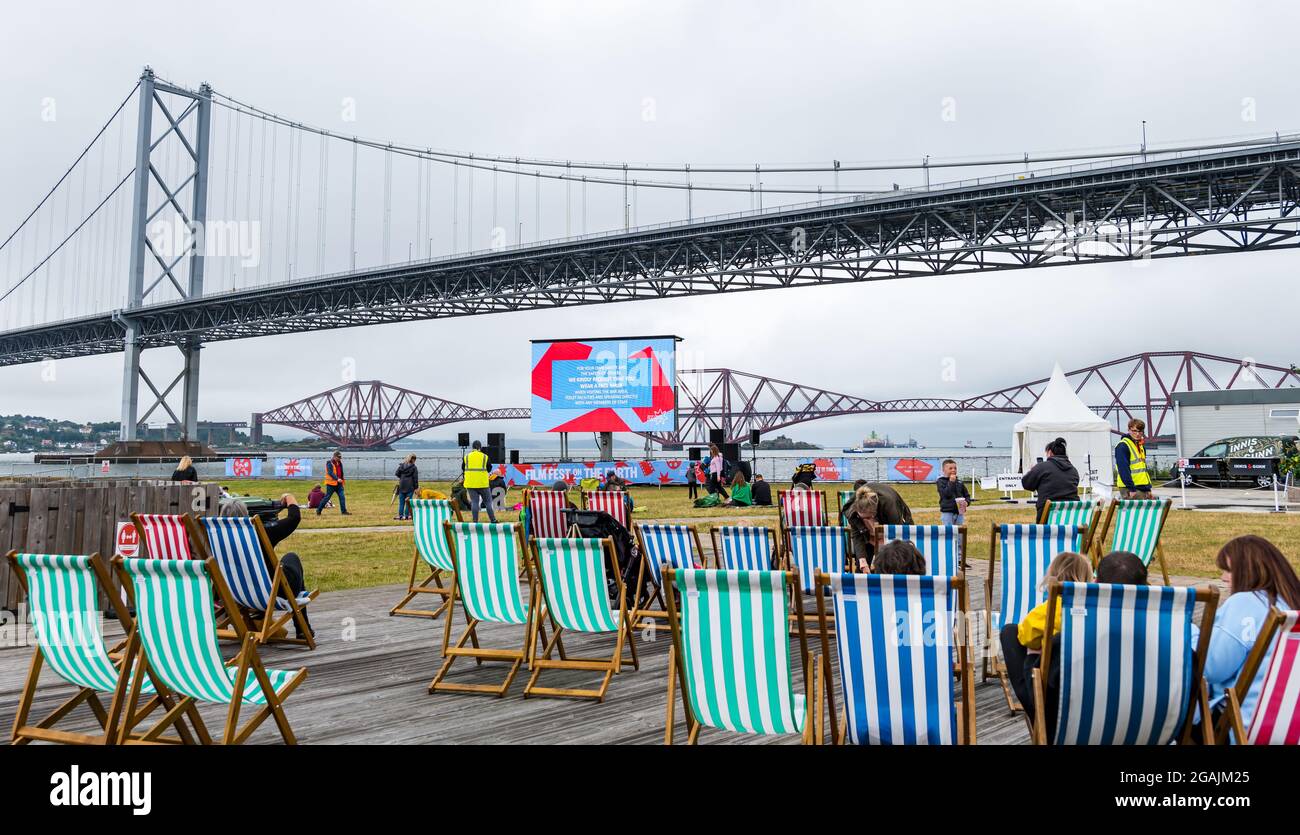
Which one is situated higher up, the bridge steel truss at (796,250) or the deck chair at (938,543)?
the bridge steel truss at (796,250)

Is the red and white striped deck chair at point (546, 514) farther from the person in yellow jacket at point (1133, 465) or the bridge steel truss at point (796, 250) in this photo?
the bridge steel truss at point (796, 250)

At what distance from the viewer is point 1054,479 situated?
8.45 meters

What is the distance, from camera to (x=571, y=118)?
74062 millimetres

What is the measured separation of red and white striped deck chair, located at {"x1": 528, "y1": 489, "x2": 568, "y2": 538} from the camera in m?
8.41

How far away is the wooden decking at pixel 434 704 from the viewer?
336cm

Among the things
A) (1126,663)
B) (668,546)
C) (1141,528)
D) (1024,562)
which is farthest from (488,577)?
(1141,528)

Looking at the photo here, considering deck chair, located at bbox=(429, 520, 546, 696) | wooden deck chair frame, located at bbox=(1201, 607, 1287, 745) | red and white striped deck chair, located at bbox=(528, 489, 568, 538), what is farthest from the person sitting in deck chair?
wooden deck chair frame, located at bbox=(1201, 607, 1287, 745)

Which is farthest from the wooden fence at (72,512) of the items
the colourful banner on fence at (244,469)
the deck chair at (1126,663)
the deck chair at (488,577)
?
the colourful banner on fence at (244,469)

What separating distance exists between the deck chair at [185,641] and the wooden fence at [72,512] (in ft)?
11.6

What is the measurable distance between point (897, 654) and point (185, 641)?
99.1 inches

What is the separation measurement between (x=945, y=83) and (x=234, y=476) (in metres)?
38.0

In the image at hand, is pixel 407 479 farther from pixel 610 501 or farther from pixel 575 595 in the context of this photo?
pixel 575 595

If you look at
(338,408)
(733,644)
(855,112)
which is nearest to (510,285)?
(855,112)

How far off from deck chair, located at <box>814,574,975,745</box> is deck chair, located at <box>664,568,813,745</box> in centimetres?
20
